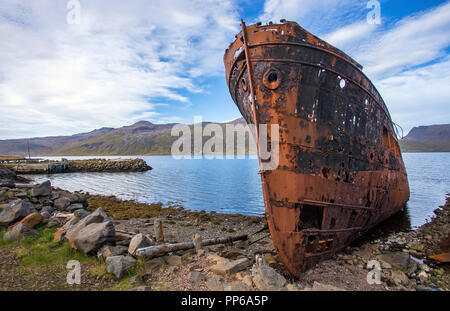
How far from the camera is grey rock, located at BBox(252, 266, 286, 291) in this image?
15.9 ft

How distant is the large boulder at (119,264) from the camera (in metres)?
5.52

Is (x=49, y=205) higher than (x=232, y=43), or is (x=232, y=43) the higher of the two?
(x=232, y=43)

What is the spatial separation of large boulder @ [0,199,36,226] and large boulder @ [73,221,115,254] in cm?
456

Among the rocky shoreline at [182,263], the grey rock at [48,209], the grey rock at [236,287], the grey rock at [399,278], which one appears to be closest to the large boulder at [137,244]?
the rocky shoreline at [182,263]

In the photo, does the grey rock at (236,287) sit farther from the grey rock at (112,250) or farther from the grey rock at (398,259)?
the grey rock at (398,259)

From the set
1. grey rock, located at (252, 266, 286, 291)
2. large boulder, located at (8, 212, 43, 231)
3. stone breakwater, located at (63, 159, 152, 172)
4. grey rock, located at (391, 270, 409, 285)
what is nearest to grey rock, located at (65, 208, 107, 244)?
large boulder, located at (8, 212, 43, 231)

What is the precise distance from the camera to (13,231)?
804cm

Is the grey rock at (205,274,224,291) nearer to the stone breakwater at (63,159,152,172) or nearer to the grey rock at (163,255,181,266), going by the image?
the grey rock at (163,255,181,266)

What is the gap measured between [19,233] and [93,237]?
349 centimetres

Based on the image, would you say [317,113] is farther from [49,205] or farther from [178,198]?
[178,198]

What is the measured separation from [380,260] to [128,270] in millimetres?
7611

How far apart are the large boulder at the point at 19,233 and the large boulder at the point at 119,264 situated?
4.52 metres
